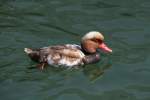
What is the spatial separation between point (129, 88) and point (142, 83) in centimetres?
36

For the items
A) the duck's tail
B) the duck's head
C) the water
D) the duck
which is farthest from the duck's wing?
the water

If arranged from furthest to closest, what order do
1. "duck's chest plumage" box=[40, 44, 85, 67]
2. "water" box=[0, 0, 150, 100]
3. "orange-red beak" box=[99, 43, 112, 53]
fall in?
1. "orange-red beak" box=[99, 43, 112, 53]
2. "duck's chest plumage" box=[40, 44, 85, 67]
3. "water" box=[0, 0, 150, 100]

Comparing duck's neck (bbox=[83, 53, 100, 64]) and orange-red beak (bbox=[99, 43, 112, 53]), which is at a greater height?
orange-red beak (bbox=[99, 43, 112, 53])

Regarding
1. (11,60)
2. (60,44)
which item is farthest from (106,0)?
(11,60)

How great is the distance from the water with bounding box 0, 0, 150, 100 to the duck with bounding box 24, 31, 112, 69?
0.17 m

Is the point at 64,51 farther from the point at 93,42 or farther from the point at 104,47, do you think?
the point at 104,47

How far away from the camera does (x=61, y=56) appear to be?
11.5 metres

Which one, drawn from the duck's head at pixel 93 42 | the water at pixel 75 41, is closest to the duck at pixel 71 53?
the duck's head at pixel 93 42

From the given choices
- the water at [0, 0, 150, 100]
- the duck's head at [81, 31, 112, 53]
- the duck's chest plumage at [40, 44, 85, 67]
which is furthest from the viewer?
the duck's head at [81, 31, 112, 53]

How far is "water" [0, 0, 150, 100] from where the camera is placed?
419 inches

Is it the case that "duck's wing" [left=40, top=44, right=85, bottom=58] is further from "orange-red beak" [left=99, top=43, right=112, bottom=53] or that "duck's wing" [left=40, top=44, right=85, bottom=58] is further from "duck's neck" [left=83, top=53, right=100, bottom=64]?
"orange-red beak" [left=99, top=43, right=112, bottom=53]

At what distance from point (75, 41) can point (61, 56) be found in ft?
4.79

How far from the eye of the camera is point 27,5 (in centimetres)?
1459

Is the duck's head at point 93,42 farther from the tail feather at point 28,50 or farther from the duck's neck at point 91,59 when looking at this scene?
the tail feather at point 28,50
